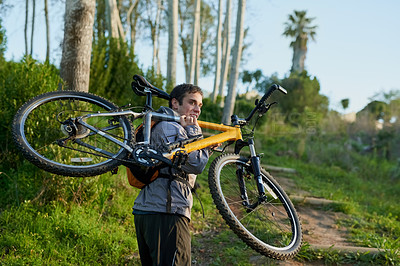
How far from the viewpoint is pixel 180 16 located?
77.9 feet

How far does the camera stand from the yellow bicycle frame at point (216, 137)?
2787 millimetres

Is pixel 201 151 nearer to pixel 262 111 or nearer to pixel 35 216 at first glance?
pixel 262 111

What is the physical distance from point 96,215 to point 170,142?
2.35m

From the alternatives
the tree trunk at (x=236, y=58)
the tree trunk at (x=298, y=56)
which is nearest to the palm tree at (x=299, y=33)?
the tree trunk at (x=298, y=56)

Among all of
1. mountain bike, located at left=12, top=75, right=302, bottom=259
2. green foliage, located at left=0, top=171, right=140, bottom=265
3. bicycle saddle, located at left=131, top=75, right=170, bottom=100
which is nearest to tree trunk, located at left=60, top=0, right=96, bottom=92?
mountain bike, located at left=12, top=75, right=302, bottom=259

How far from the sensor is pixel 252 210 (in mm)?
3141

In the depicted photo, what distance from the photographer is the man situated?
2473mm

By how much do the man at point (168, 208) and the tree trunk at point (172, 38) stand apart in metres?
7.85

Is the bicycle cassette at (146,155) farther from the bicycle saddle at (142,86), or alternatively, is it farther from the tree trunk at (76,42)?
the tree trunk at (76,42)

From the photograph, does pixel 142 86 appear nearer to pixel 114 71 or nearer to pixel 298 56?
pixel 114 71

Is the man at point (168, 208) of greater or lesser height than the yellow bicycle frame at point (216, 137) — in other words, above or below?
below

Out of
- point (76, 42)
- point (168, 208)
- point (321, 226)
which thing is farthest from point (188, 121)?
point (321, 226)

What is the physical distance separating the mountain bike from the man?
8 centimetres

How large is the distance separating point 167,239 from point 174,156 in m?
0.59
